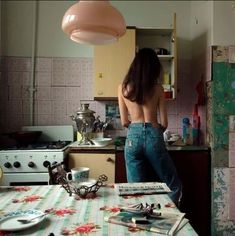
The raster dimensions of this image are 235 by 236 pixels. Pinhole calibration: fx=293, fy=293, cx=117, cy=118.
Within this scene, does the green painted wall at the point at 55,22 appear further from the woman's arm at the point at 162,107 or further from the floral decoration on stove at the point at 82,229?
the floral decoration on stove at the point at 82,229

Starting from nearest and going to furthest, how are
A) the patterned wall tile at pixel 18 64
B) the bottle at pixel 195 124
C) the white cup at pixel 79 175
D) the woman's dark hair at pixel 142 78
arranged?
the white cup at pixel 79 175
the woman's dark hair at pixel 142 78
the bottle at pixel 195 124
the patterned wall tile at pixel 18 64

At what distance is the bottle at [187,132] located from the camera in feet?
8.37

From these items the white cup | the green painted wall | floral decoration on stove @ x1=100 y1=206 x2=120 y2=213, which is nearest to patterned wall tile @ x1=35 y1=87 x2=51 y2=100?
the green painted wall

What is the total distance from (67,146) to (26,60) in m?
1.00

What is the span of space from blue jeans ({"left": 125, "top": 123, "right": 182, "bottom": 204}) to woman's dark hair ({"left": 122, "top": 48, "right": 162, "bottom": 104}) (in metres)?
0.20

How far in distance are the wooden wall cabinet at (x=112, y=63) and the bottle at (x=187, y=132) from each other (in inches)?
28.6

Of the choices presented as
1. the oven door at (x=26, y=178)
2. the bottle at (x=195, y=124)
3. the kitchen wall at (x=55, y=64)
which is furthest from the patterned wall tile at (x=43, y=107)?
the bottle at (x=195, y=124)

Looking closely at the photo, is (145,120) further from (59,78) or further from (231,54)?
(59,78)

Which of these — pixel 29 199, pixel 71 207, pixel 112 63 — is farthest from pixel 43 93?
pixel 71 207

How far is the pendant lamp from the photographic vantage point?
3.16ft

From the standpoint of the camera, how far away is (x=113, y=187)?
4.38ft

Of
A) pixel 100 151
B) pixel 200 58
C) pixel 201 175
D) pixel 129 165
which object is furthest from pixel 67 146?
pixel 200 58

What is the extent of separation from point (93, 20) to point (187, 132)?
74.1 inches

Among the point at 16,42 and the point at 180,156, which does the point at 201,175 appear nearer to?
the point at 180,156
